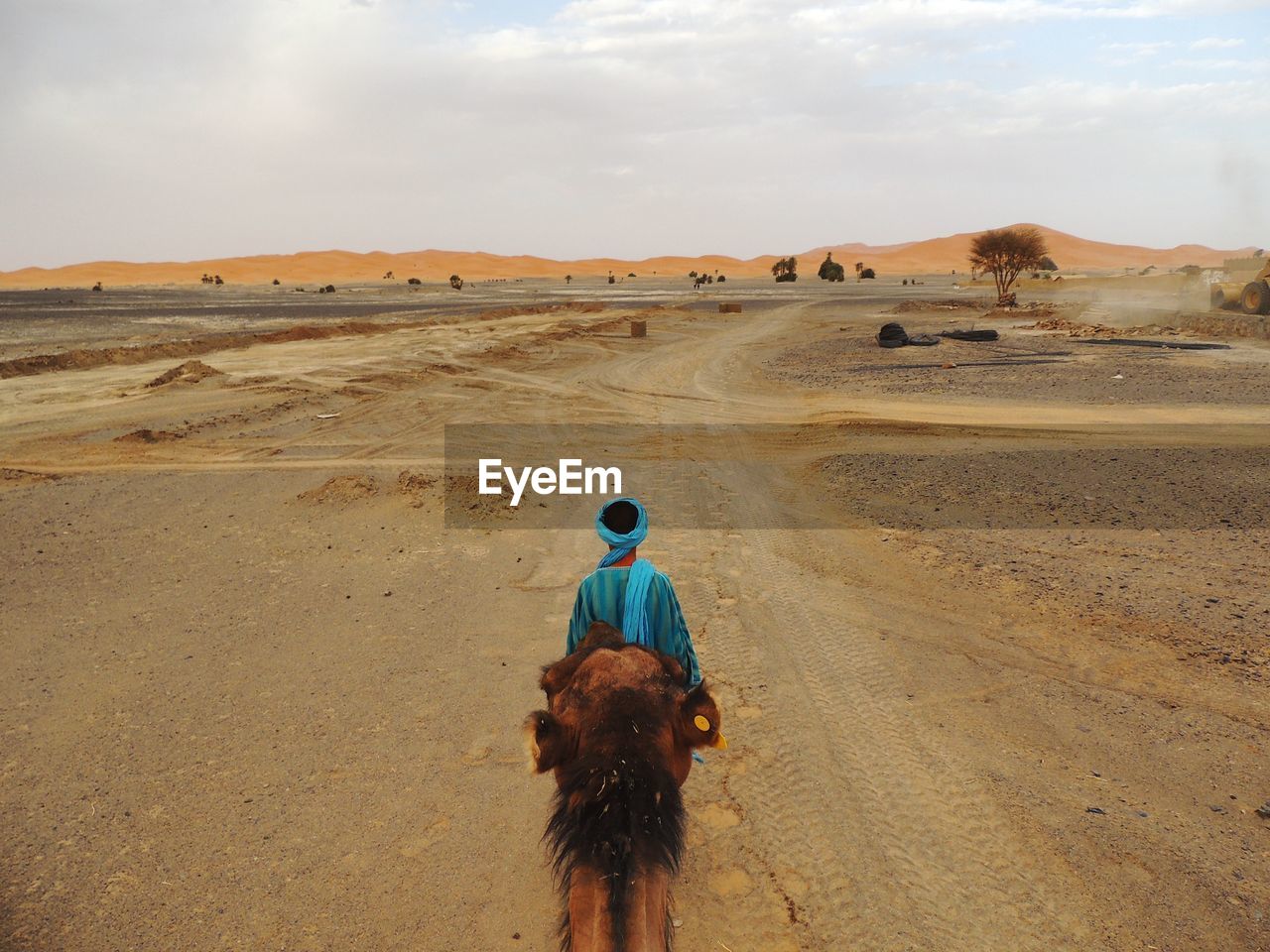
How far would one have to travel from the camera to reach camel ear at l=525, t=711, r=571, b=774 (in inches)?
76.7

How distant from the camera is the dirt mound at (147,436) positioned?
13.9 metres

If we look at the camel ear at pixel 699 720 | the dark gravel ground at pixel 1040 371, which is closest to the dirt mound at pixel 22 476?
the camel ear at pixel 699 720

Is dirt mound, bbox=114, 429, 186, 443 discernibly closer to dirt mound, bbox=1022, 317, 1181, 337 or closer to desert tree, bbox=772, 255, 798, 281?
dirt mound, bbox=1022, 317, 1181, 337

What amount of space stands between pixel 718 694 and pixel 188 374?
19859 millimetres

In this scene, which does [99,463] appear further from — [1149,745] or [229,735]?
[1149,745]

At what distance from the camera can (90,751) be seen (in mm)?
5023

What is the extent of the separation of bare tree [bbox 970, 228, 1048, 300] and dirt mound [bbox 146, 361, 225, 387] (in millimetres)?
40410

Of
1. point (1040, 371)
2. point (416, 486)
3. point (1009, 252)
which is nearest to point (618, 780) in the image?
point (416, 486)

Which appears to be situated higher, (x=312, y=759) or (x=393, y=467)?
(x=393, y=467)

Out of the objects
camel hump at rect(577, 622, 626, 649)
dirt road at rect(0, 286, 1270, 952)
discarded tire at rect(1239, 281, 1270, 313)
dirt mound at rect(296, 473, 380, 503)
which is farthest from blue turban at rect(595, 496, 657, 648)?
discarded tire at rect(1239, 281, 1270, 313)

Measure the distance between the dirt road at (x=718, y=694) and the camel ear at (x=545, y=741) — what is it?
2.06m

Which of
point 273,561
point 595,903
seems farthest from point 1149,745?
point 273,561

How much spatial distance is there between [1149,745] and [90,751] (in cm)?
692

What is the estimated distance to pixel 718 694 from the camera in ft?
18.1
